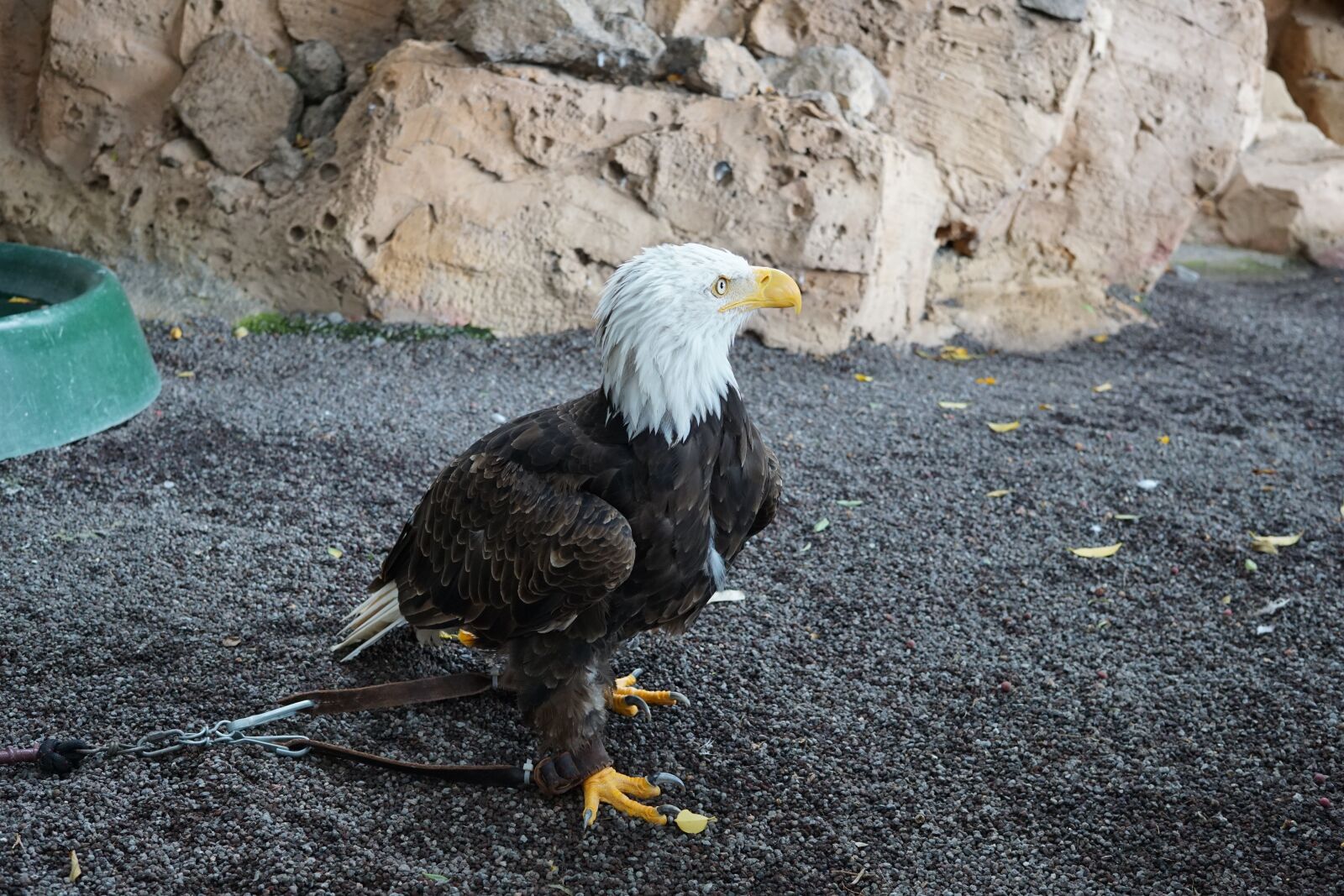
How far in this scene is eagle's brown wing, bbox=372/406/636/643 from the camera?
7.89 ft

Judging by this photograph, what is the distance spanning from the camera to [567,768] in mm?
2539

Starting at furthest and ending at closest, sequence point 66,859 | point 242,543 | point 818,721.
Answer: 1. point 242,543
2. point 818,721
3. point 66,859

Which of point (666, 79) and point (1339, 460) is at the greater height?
point (666, 79)

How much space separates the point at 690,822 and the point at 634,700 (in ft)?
1.56

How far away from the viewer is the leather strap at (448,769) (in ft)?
8.43

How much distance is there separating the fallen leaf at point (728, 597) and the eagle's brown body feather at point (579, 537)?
→ 740 mm

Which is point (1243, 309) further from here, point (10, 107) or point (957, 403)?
point (10, 107)

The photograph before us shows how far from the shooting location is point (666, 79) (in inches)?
233

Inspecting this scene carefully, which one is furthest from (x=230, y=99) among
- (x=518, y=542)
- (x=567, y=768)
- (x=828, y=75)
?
(x=567, y=768)

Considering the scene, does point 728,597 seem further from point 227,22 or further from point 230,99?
point 227,22

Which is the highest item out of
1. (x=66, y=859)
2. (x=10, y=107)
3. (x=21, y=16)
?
(x=21, y=16)

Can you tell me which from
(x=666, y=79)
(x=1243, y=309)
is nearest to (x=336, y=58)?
(x=666, y=79)

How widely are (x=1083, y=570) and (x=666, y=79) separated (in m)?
3.46

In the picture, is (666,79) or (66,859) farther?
(666,79)
